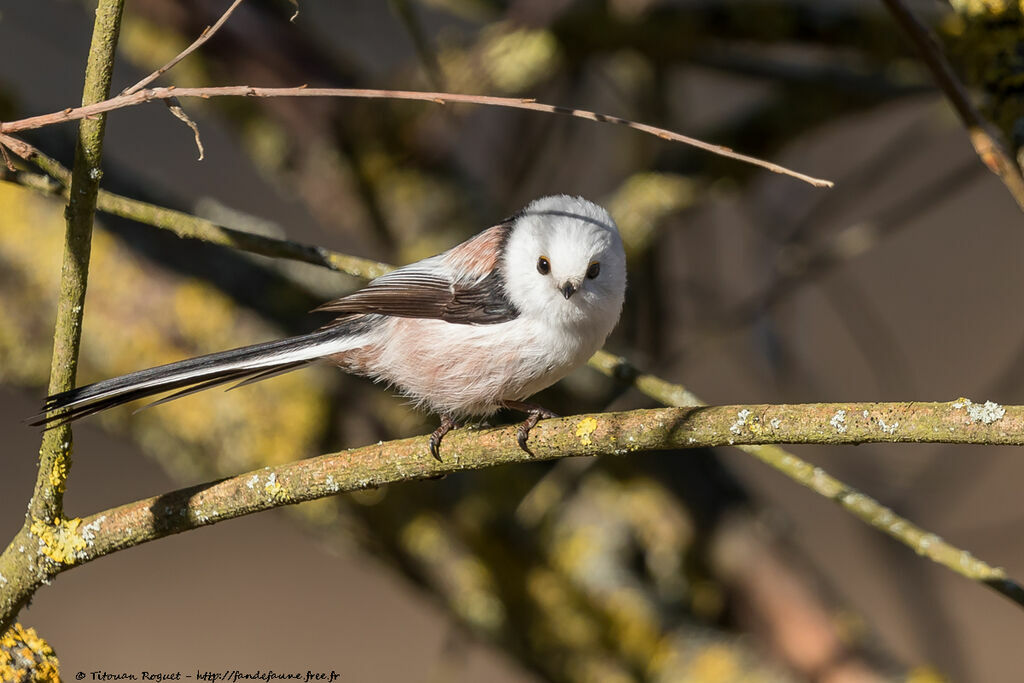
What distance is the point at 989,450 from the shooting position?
4199 millimetres

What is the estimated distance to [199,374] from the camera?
1.47 m

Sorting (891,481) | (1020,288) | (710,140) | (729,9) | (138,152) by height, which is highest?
(138,152)

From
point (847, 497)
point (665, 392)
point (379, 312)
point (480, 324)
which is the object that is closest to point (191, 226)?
point (379, 312)

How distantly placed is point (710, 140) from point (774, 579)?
108 cm

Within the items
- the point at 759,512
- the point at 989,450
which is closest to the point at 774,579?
the point at 759,512

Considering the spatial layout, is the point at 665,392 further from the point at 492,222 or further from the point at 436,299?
the point at 492,222

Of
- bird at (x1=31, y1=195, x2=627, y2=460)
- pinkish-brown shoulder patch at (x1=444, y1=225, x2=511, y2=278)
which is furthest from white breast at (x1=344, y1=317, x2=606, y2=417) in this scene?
pinkish-brown shoulder patch at (x1=444, y1=225, x2=511, y2=278)

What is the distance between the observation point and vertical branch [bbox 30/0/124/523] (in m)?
1.03

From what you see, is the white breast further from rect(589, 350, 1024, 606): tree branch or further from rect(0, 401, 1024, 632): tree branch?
rect(0, 401, 1024, 632): tree branch

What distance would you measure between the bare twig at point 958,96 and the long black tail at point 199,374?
3.51 feet

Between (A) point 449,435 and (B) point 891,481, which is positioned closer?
(A) point 449,435

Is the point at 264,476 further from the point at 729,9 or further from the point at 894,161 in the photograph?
the point at 894,161

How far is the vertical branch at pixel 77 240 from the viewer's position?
40.5 inches

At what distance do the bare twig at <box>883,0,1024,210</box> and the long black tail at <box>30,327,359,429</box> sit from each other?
1.07 meters
